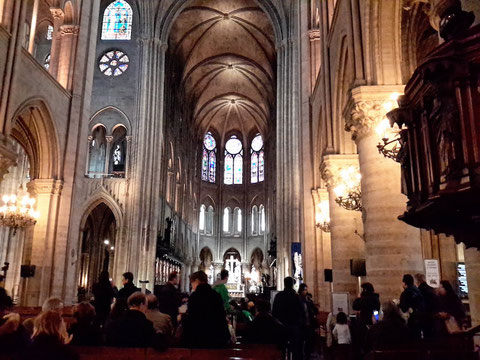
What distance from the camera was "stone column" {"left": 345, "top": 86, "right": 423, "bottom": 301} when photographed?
285 inches

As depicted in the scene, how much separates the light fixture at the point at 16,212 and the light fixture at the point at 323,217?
8.45m

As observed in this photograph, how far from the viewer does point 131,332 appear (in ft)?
13.2

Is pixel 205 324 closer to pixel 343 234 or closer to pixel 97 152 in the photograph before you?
pixel 343 234

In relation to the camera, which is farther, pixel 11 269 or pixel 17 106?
pixel 11 269

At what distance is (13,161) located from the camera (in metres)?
11.6

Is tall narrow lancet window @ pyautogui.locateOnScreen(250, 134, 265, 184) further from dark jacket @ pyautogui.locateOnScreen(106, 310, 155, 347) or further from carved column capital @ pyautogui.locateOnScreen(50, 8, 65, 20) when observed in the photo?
dark jacket @ pyautogui.locateOnScreen(106, 310, 155, 347)

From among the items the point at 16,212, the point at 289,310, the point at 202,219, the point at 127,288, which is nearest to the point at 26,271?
the point at 16,212

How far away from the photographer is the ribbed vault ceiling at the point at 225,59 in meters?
32.6

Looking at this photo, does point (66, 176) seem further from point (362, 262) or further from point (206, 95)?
point (206, 95)

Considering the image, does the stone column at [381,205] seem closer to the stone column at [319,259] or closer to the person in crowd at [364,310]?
the person in crowd at [364,310]

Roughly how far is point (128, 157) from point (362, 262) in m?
17.8

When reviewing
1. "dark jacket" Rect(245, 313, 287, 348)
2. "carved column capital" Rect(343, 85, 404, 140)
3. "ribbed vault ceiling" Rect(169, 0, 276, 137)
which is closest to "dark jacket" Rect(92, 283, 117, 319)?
"dark jacket" Rect(245, 313, 287, 348)

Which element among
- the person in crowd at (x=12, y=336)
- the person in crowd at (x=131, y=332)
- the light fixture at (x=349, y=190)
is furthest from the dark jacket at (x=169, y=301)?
the light fixture at (x=349, y=190)

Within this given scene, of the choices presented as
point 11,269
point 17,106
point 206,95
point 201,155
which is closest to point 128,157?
point 11,269
